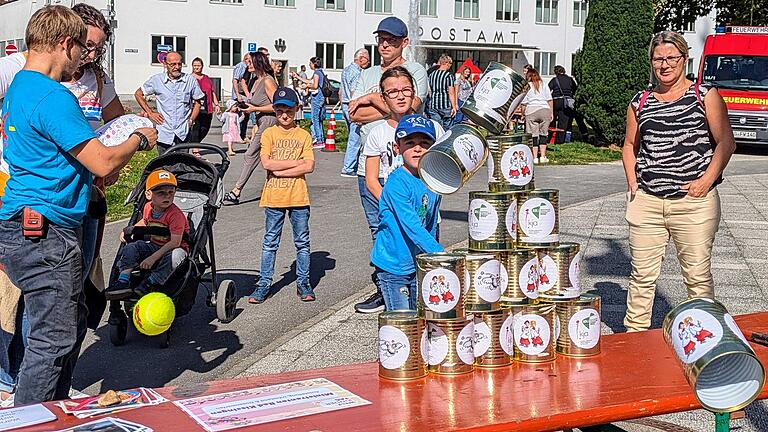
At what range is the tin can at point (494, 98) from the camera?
4258 mm

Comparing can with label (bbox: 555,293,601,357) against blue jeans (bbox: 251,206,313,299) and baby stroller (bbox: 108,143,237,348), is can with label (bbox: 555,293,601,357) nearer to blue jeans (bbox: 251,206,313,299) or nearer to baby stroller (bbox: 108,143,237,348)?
baby stroller (bbox: 108,143,237,348)

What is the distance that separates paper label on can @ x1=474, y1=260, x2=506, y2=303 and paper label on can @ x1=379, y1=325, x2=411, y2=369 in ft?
1.28

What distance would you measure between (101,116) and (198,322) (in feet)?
7.86

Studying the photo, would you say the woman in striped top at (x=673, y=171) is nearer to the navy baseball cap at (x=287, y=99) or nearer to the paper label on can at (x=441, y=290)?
the paper label on can at (x=441, y=290)

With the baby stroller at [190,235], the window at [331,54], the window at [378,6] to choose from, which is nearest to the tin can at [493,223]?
the baby stroller at [190,235]

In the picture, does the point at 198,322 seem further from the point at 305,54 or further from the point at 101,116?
the point at 305,54

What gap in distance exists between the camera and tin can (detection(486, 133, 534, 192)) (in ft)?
14.1

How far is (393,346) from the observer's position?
12.4 feet

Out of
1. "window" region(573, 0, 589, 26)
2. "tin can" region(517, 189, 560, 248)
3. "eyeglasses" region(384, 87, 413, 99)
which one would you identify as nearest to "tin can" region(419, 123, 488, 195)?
"tin can" region(517, 189, 560, 248)

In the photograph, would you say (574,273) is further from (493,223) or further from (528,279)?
(493,223)

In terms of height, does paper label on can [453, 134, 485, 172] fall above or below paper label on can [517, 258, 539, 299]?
above

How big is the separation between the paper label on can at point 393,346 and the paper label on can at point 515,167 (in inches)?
38.7

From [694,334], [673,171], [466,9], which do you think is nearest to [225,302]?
[673,171]

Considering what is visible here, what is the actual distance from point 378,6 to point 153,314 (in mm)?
58910
